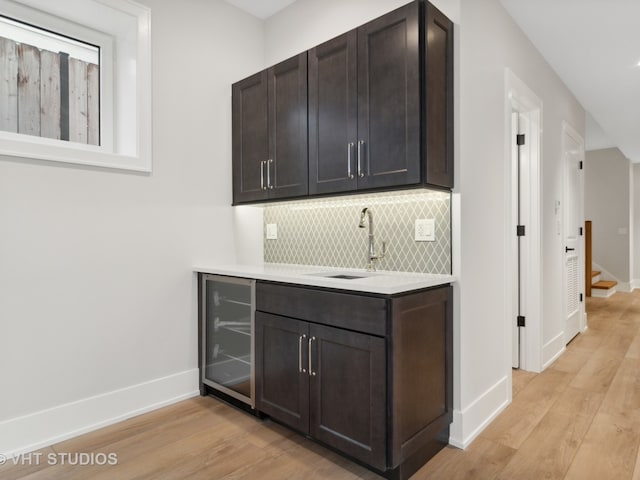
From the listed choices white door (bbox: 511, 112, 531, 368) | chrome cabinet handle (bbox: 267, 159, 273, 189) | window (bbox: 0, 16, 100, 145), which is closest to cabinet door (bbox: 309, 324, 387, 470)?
chrome cabinet handle (bbox: 267, 159, 273, 189)

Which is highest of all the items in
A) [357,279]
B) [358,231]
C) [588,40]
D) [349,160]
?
[588,40]

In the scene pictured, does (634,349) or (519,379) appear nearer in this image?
(519,379)

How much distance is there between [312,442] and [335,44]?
84.6 inches

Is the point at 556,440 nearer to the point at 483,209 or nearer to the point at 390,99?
the point at 483,209

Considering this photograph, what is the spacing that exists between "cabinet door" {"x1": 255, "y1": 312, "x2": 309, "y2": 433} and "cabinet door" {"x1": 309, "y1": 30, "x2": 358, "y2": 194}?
31.6 inches

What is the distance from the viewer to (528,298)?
126 inches

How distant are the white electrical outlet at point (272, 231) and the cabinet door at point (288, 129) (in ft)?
1.75

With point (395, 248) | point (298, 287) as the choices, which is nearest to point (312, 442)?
point (298, 287)

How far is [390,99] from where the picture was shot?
6.50 ft

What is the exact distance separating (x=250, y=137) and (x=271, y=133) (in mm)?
240

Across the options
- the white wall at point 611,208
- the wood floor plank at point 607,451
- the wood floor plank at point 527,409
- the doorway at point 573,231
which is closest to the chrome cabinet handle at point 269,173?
the wood floor plank at point 527,409

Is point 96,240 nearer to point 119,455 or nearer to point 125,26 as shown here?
point 119,455

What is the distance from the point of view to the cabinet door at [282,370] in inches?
78.3

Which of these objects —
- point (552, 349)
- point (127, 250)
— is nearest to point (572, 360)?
point (552, 349)
